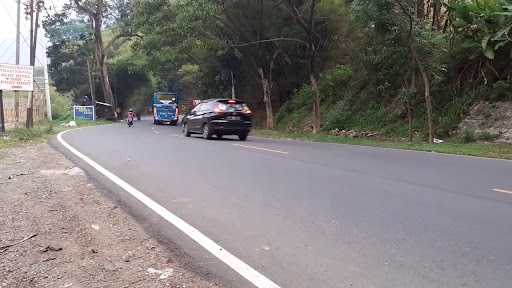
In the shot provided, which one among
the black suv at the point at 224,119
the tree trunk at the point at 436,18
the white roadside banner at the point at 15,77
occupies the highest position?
the tree trunk at the point at 436,18

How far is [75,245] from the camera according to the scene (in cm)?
598

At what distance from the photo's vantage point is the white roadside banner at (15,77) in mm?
23625

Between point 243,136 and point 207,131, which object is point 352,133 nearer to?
point 243,136

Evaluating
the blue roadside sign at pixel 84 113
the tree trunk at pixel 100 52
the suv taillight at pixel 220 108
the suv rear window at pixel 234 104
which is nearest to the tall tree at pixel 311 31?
the suv rear window at pixel 234 104

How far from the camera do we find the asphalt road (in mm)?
4965

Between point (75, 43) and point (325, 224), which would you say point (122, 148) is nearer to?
point (325, 224)

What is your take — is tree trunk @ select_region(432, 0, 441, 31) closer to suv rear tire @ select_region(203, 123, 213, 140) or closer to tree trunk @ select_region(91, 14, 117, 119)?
suv rear tire @ select_region(203, 123, 213, 140)

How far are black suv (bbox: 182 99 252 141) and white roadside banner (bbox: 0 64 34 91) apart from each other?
344 inches

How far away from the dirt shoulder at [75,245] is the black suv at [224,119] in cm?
1133

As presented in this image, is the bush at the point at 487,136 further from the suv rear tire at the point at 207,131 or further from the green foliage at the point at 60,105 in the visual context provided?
the green foliage at the point at 60,105

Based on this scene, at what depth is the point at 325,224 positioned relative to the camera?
6.61m

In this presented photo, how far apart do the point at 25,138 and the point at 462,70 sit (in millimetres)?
18044

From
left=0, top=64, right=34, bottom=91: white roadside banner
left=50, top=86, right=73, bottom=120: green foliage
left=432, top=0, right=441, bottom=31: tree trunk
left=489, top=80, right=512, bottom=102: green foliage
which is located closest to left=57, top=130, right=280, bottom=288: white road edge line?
left=489, top=80, right=512, bottom=102: green foliage

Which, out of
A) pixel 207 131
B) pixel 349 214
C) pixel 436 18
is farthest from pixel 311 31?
pixel 349 214
